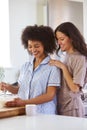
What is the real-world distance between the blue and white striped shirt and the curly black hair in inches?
2.9

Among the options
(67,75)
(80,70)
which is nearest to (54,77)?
(67,75)

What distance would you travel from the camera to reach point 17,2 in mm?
4180

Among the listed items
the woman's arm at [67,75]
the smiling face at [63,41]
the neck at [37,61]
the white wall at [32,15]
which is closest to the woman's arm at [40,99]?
the woman's arm at [67,75]

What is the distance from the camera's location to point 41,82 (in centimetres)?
173

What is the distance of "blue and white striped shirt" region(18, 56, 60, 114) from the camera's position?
5.66ft

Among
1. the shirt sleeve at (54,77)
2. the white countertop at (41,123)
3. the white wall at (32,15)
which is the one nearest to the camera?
the white countertop at (41,123)

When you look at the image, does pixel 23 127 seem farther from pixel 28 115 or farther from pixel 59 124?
pixel 28 115

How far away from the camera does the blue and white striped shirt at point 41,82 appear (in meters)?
1.72

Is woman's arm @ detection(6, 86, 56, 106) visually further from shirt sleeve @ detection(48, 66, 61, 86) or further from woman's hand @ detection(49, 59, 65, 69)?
woman's hand @ detection(49, 59, 65, 69)

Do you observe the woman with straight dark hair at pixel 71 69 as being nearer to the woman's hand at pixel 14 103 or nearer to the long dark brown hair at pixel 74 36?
the long dark brown hair at pixel 74 36

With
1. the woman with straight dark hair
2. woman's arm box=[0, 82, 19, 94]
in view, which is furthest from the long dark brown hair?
woman's arm box=[0, 82, 19, 94]

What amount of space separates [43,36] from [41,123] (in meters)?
0.66

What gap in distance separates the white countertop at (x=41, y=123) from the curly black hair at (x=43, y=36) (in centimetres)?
50

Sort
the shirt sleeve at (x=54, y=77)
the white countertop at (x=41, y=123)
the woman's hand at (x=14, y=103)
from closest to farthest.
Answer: the white countertop at (x=41, y=123), the woman's hand at (x=14, y=103), the shirt sleeve at (x=54, y=77)
